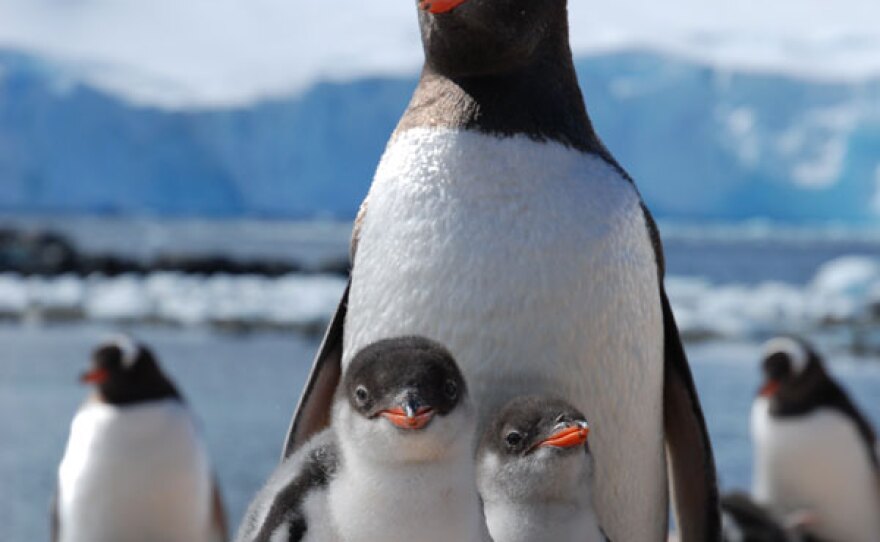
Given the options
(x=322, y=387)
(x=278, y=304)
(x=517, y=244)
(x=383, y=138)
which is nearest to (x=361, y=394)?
(x=517, y=244)

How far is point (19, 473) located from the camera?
7.13 metres

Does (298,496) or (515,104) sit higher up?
(515,104)

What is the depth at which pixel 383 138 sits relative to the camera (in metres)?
28.7

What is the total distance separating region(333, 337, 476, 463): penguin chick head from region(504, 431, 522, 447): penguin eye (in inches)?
6.9

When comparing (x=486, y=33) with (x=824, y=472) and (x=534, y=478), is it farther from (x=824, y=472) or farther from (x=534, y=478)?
(x=824, y=472)

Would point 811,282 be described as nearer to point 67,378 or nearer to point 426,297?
point 67,378

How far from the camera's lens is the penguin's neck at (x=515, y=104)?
1.90m

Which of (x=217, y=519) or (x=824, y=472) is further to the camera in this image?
(x=824, y=472)

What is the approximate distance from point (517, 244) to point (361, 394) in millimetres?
398

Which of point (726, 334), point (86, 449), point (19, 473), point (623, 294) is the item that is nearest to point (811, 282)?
point (726, 334)

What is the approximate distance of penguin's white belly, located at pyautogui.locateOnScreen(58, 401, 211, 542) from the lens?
4176 millimetres

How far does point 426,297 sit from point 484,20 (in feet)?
1.27

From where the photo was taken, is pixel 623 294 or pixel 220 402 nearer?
pixel 623 294

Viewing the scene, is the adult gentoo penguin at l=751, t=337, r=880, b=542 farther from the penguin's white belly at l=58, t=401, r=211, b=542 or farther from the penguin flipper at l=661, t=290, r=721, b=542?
the penguin flipper at l=661, t=290, r=721, b=542
